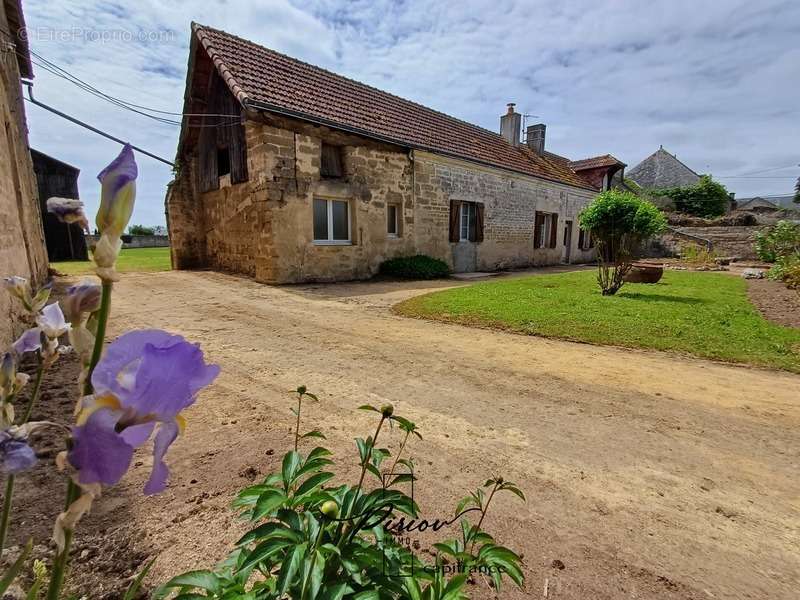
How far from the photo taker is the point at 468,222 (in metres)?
14.5

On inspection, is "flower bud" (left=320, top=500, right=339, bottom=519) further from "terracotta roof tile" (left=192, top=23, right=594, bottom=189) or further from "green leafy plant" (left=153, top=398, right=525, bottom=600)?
"terracotta roof tile" (left=192, top=23, right=594, bottom=189)

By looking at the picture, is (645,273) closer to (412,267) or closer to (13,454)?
(412,267)

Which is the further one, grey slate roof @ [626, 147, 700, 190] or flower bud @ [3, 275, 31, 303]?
grey slate roof @ [626, 147, 700, 190]

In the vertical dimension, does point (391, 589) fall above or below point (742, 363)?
above

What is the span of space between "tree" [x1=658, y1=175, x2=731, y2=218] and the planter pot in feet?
78.3

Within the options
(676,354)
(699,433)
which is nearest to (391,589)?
(699,433)

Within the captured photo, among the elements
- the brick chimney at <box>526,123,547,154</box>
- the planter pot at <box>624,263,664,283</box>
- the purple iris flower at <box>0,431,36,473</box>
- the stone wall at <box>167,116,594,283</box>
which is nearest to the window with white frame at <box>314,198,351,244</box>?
the stone wall at <box>167,116,594,283</box>

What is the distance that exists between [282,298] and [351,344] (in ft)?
11.5

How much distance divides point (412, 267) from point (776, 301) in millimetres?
8035

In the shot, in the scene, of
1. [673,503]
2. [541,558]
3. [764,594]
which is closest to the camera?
[764,594]

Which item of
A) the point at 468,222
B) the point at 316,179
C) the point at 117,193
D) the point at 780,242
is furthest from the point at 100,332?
the point at 780,242

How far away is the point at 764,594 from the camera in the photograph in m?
1.51

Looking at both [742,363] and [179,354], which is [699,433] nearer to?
[742,363]

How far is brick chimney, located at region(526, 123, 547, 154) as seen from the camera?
21.4m
